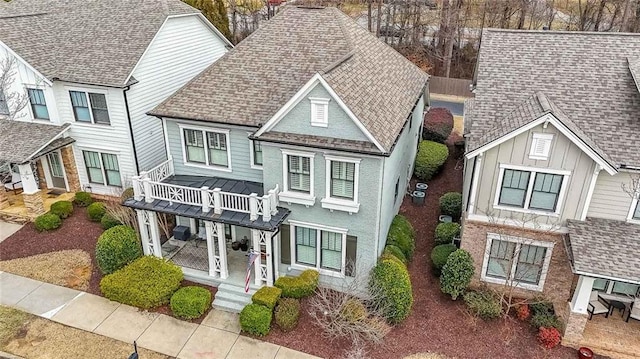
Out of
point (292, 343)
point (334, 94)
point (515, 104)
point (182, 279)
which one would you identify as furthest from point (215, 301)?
point (515, 104)

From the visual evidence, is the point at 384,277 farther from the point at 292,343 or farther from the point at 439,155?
the point at 439,155

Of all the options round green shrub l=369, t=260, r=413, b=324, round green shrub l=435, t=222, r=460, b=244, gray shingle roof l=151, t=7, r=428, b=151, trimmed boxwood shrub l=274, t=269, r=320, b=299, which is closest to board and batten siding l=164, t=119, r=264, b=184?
gray shingle roof l=151, t=7, r=428, b=151

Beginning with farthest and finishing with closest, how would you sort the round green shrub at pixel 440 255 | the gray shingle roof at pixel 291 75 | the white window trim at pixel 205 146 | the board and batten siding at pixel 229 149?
the white window trim at pixel 205 146 < the board and batten siding at pixel 229 149 < the round green shrub at pixel 440 255 < the gray shingle roof at pixel 291 75

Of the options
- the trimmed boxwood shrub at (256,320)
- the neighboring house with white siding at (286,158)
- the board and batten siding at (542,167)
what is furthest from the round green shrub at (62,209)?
the board and batten siding at (542,167)

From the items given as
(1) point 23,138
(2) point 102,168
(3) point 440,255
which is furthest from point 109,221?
(3) point 440,255

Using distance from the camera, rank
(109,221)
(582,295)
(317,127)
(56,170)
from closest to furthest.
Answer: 1. (582,295)
2. (317,127)
3. (109,221)
4. (56,170)

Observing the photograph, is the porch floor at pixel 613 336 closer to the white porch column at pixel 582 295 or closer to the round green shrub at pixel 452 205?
the white porch column at pixel 582 295

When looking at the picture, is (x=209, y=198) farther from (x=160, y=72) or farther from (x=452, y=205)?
(x=452, y=205)
